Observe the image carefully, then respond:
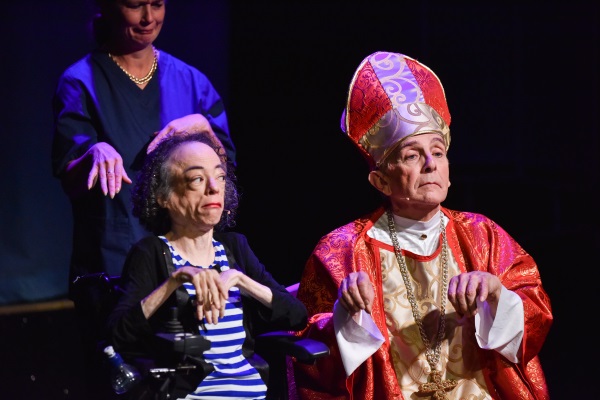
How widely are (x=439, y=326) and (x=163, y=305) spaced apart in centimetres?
83

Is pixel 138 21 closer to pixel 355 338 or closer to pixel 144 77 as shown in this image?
pixel 144 77

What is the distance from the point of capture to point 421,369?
9.84ft

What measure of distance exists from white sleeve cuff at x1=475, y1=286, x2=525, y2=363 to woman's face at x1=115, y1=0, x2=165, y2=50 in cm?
153

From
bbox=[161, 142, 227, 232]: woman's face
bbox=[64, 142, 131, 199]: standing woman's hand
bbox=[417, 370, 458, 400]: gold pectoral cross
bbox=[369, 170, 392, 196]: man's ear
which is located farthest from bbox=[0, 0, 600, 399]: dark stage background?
bbox=[161, 142, 227, 232]: woman's face

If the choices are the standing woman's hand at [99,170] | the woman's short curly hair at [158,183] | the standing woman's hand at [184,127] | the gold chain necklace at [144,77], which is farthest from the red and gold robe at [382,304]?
the gold chain necklace at [144,77]

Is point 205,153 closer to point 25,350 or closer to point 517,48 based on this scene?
point 25,350

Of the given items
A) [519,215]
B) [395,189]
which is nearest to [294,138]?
[519,215]

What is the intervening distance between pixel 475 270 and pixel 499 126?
4351 millimetres

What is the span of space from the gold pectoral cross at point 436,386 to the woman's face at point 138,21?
1553 millimetres

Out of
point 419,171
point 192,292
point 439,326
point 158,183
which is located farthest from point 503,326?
point 158,183

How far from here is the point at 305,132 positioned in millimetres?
5734

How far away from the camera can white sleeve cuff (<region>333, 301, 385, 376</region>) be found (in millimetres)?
2871

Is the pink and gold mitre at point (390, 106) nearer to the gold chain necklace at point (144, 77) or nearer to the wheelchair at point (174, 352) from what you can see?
the wheelchair at point (174, 352)

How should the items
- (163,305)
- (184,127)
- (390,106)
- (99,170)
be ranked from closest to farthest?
(163,305) → (390,106) → (99,170) → (184,127)
